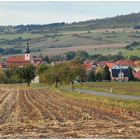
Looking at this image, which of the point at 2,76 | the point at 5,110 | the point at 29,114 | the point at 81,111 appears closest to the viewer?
the point at 29,114

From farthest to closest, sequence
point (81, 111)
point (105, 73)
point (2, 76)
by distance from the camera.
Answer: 1. point (2, 76)
2. point (105, 73)
3. point (81, 111)

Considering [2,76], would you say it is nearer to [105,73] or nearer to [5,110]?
[105,73]

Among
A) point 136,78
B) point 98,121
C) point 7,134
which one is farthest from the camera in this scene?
point 136,78

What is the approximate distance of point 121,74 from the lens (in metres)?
189

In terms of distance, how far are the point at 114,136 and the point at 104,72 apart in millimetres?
147338

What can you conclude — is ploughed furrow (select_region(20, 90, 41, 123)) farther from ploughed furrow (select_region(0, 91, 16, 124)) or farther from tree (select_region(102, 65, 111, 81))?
tree (select_region(102, 65, 111, 81))

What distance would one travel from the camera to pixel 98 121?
2961 centimetres

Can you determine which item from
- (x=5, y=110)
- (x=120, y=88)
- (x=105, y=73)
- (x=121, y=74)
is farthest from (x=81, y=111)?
(x=121, y=74)

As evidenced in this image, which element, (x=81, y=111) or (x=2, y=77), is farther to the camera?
(x=2, y=77)

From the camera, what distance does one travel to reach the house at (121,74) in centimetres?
18527

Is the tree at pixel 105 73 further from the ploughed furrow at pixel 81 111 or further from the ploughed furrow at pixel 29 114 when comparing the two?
the ploughed furrow at pixel 29 114

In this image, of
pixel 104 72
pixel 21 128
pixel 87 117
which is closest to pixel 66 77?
pixel 104 72

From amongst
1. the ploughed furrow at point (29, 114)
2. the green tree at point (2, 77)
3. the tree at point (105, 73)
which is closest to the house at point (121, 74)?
the tree at point (105, 73)

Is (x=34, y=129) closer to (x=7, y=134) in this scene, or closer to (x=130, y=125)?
(x=7, y=134)
